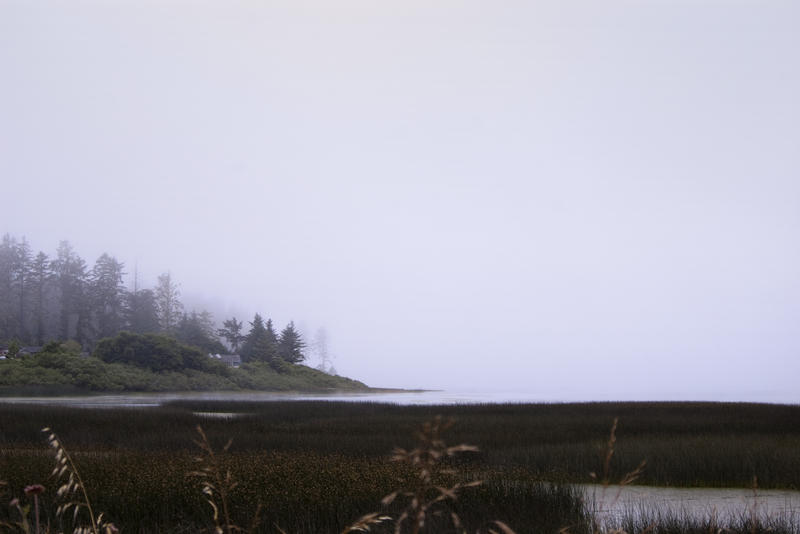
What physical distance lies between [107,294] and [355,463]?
73.1 meters

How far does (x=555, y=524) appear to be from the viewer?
6195 millimetres

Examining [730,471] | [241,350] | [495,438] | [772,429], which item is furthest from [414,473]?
[241,350]

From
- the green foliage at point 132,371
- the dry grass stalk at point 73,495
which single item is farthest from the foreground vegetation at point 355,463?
the green foliage at point 132,371

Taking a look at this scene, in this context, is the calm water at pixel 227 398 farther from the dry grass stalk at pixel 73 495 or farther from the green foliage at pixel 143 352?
the dry grass stalk at pixel 73 495

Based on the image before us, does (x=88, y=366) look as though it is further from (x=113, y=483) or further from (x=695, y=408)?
(x=113, y=483)

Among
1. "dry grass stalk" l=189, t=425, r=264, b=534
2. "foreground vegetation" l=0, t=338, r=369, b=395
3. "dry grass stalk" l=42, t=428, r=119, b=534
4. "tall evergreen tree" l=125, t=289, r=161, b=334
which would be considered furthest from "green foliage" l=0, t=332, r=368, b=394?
"dry grass stalk" l=189, t=425, r=264, b=534

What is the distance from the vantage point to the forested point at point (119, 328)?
54312mm

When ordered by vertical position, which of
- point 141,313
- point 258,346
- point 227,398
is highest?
point 141,313

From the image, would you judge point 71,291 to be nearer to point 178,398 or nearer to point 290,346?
point 290,346

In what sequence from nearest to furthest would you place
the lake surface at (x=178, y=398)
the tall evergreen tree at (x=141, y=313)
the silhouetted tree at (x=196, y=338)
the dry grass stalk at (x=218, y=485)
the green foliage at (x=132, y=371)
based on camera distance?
the dry grass stalk at (x=218, y=485)
the lake surface at (x=178, y=398)
the green foliage at (x=132, y=371)
the silhouetted tree at (x=196, y=338)
the tall evergreen tree at (x=141, y=313)

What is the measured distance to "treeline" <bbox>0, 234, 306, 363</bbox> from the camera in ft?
241

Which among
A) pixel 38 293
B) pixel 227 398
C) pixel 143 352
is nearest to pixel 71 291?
pixel 38 293

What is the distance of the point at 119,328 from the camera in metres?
75.6

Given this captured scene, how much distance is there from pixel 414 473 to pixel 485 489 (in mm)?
824
